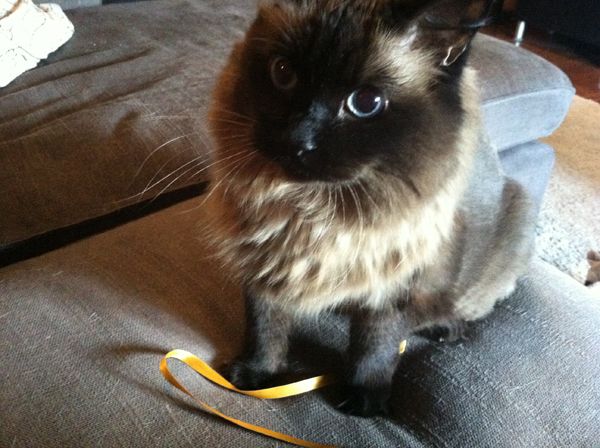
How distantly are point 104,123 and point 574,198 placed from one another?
1923mm

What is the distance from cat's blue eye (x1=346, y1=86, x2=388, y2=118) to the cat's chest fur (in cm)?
14

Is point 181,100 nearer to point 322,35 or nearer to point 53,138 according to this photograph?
point 53,138

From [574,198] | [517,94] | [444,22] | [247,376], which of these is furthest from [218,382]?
[574,198]

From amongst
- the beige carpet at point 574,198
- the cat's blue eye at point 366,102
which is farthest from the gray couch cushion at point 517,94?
the cat's blue eye at point 366,102

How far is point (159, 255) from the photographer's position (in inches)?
45.3

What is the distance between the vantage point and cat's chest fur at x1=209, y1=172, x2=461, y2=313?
0.83m

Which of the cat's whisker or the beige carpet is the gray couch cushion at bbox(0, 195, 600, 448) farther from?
the beige carpet

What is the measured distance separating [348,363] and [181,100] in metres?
0.91

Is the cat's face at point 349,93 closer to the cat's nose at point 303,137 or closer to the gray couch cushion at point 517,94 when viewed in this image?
the cat's nose at point 303,137

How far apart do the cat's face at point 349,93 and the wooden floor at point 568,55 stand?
9.34ft

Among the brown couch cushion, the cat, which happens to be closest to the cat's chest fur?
the cat

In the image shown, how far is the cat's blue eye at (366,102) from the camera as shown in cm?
72

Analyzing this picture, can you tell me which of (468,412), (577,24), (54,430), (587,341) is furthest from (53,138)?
(577,24)

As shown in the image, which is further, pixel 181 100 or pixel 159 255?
pixel 181 100
